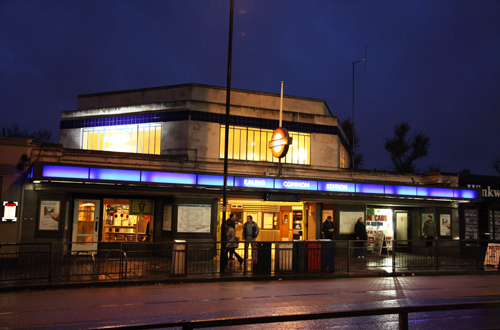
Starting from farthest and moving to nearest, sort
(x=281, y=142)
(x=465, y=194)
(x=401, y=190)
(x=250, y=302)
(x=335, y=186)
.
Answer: (x=465, y=194) < (x=401, y=190) < (x=335, y=186) < (x=281, y=142) < (x=250, y=302)

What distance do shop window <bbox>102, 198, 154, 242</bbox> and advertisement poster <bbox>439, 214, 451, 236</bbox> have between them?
17.1 m

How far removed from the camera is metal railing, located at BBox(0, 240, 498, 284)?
540 inches

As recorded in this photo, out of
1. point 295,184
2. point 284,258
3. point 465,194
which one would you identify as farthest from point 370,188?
point 284,258

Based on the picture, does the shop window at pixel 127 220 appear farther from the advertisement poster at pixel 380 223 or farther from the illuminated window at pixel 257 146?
the advertisement poster at pixel 380 223

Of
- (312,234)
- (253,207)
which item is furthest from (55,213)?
(312,234)

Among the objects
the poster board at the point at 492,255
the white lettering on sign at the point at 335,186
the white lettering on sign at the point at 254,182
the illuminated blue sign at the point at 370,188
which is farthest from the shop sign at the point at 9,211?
the poster board at the point at 492,255

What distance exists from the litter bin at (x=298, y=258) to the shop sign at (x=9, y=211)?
11.6m

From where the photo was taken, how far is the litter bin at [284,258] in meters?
15.7

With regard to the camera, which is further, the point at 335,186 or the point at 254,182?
the point at 335,186

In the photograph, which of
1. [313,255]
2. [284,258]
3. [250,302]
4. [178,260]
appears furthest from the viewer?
[313,255]

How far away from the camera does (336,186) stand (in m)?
23.0

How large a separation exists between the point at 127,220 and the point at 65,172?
4999mm

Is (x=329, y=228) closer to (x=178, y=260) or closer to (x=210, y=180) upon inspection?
(x=210, y=180)

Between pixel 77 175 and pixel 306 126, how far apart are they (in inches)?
546
